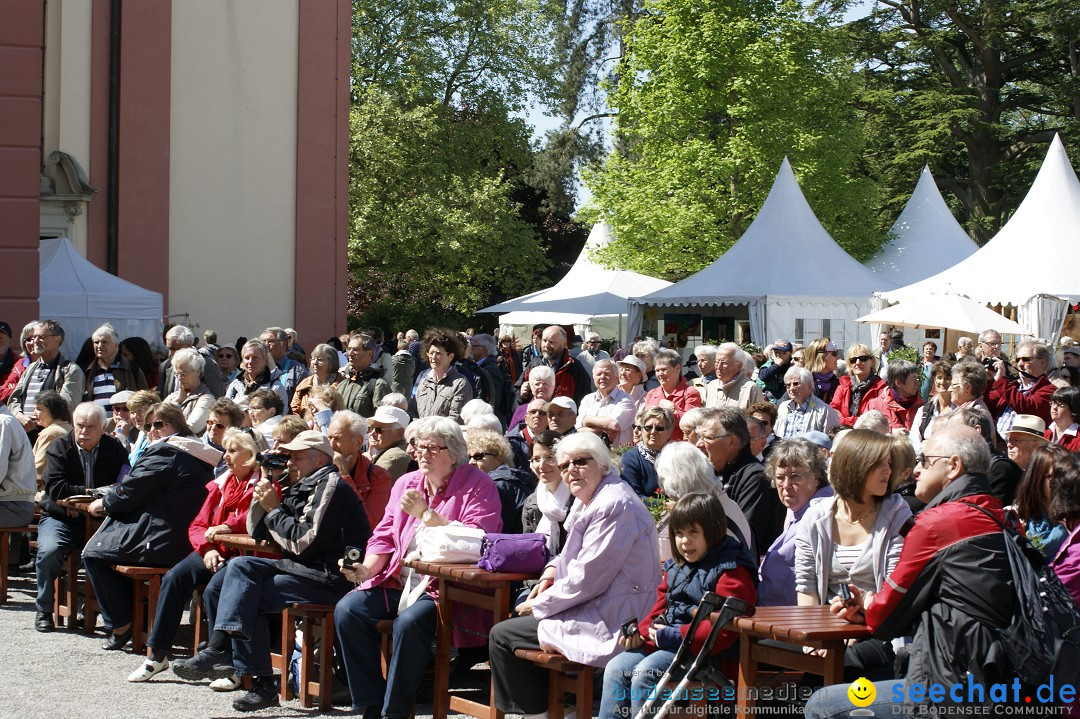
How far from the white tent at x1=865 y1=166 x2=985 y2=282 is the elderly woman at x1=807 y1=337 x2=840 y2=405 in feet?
65.2

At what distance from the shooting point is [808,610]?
492cm

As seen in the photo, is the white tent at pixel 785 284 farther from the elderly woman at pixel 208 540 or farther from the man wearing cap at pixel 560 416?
the elderly woman at pixel 208 540

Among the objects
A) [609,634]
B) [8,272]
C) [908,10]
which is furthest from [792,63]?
[609,634]

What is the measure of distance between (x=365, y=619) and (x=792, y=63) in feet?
88.6

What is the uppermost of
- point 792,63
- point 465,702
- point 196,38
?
point 792,63

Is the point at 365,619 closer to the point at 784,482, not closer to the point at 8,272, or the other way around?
the point at 784,482

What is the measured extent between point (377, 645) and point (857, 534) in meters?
2.59

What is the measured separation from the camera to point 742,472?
6.54 m

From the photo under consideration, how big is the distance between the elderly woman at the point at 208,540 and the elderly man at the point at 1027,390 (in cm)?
571

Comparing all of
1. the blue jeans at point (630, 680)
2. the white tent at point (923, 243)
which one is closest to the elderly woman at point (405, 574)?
the blue jeans at point (630, 680)

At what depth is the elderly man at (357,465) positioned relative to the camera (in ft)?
23.7

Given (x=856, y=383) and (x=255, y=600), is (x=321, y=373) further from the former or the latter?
(x=856, y=383)

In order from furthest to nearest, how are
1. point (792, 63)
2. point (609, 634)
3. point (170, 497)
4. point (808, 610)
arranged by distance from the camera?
point (792, 63) < point (170, 497) < point (609, 634) < point (808, 610)

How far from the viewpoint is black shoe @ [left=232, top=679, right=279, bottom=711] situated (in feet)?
21.6
